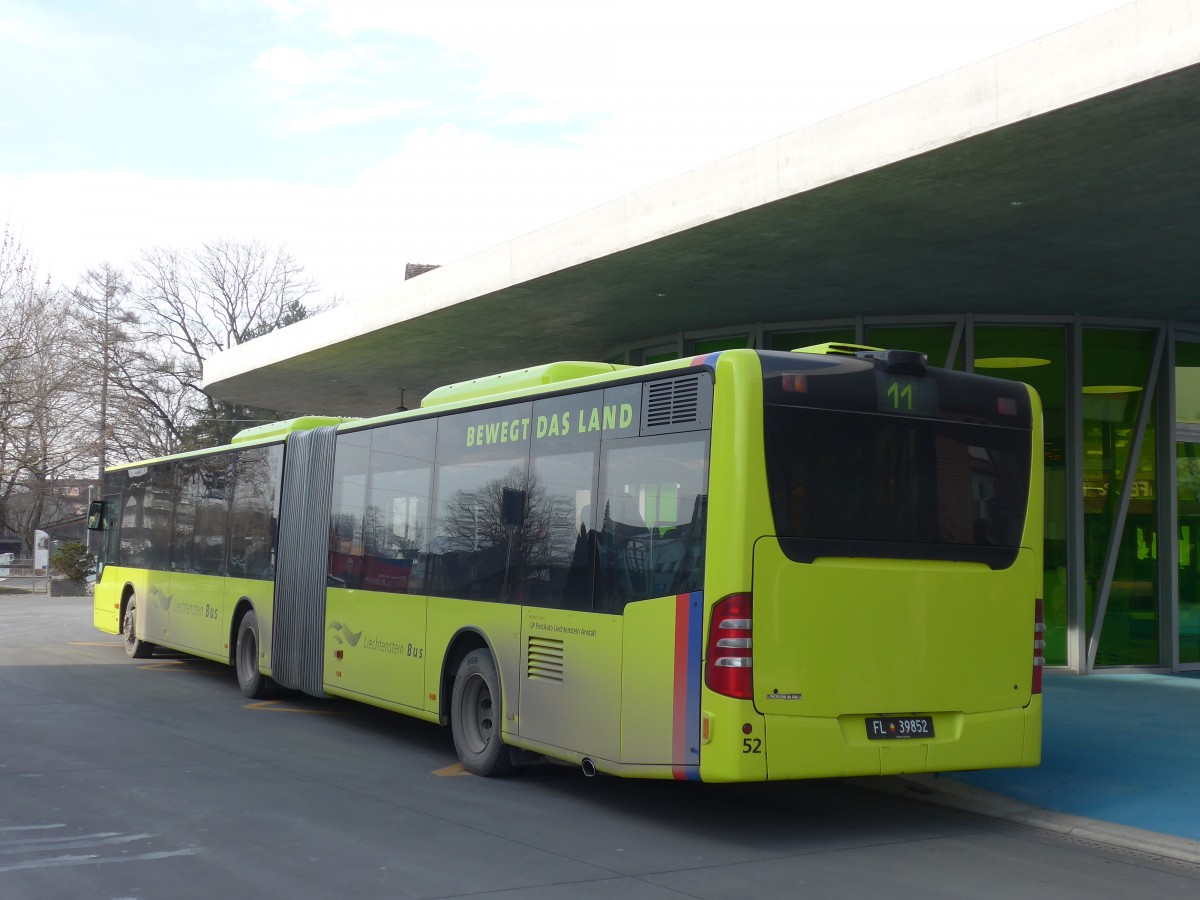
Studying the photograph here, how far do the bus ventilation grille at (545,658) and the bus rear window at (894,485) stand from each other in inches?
80.7

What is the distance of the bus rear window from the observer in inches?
303

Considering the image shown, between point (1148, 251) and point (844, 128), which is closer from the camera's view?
point (844, 128)

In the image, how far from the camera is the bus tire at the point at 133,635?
19.3 m

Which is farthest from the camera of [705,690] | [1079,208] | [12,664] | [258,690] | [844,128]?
[12,664]

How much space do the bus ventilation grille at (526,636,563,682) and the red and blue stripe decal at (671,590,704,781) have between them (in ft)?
4.56

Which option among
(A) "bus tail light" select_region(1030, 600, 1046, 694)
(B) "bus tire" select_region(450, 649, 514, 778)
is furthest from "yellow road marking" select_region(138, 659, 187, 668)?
(A) "bus tail light" select_region(1030, 600, 1046, 694)

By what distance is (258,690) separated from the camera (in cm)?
1461

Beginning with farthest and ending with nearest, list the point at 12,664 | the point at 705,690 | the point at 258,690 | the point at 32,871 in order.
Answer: the point at 12,664 → the point at 258,690 → the point at 705,690 → the point at 32,871

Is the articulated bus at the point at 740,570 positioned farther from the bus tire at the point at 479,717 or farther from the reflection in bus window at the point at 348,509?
the reflection in bus window at the point at 348,509

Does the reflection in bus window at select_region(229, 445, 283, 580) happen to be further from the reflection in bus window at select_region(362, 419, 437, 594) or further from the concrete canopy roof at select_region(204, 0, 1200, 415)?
the concrete canopy roof at select_region(204, 0, 1200, 415)

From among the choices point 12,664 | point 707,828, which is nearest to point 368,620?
point 707,828

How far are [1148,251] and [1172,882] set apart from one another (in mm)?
8587

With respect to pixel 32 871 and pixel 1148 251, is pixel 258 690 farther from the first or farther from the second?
pixel 1148 251

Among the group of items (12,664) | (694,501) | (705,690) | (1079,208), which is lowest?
(12,664)
